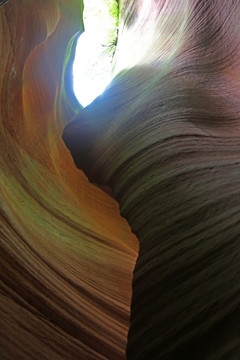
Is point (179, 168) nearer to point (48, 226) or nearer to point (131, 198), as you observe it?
point (131, 198)

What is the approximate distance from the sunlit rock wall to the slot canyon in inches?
0.5

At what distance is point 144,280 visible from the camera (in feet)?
5.90

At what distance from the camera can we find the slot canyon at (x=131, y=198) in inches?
63.4

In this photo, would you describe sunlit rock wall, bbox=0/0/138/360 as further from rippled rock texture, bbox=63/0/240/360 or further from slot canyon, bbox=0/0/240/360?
rippled rock texture, bbox=63/0/240/360

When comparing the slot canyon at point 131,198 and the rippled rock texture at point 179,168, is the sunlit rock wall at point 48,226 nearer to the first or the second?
the slot canyon at point 131,198

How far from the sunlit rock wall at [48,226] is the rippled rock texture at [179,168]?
1.64 feet

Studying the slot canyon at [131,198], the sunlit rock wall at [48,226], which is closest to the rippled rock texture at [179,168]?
the slot canyon at [131,198]

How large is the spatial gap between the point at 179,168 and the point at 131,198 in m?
0.41

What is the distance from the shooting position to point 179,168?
7.20 feet

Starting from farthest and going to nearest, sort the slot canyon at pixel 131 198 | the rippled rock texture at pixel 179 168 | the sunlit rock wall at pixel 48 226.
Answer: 1. the sunlit rock wall at pixel 48 226
2. the slot canyon at pixel 131 198
3. the rippled rock texture at pixel 179 168

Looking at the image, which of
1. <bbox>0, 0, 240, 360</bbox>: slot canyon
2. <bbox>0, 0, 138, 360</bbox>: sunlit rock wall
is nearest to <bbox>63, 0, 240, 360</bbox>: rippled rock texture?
<bbox>0, 0, 240, 360</bbox>: slot canyon

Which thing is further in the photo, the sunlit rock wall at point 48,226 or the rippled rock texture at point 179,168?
the sunlit rock wall at point 48,226

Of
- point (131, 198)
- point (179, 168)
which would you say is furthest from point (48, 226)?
point (179, 168)

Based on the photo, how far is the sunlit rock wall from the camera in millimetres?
1904
